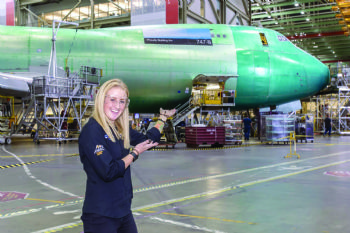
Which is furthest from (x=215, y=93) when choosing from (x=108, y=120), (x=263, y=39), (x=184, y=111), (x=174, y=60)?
(x=108, y=120)

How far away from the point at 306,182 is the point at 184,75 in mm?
16007

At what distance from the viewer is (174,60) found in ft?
75.6

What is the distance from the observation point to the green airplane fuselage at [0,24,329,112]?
2169 cm

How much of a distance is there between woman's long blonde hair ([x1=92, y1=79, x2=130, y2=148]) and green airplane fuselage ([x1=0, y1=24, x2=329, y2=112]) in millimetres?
19555

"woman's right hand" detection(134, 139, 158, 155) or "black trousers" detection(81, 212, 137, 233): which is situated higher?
"woman's right hand" detection(134, 139, 158, 155)

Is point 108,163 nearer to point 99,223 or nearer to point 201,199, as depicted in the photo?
point 99,223

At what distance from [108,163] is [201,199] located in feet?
13.3

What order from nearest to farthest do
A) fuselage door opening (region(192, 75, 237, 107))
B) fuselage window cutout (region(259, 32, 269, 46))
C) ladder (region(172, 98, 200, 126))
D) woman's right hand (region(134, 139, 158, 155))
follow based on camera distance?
woman's right hand (region(134, 139, 158, 155)) → ladder (region(172, 98, 200, 126)) → fuselage door opening (region(192, 75, 237, 107)) → fuselage window cutout (region(259, 32, 269, 46))

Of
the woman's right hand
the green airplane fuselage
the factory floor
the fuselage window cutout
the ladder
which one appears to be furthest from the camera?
the fuselage window cutout

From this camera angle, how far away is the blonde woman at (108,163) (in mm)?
2682

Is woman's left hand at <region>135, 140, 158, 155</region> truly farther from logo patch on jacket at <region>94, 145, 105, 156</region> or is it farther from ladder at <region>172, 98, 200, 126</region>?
ladder at <region>172, 98, 200, 126</region>

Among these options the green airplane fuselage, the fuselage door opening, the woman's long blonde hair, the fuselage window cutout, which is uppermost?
the fuselage window cutout

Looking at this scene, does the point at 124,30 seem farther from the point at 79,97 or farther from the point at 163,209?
the point at 163,209

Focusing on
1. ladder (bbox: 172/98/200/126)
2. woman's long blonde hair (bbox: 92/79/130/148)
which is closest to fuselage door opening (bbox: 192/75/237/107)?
ladder (bbox: 172/98/200/126)
